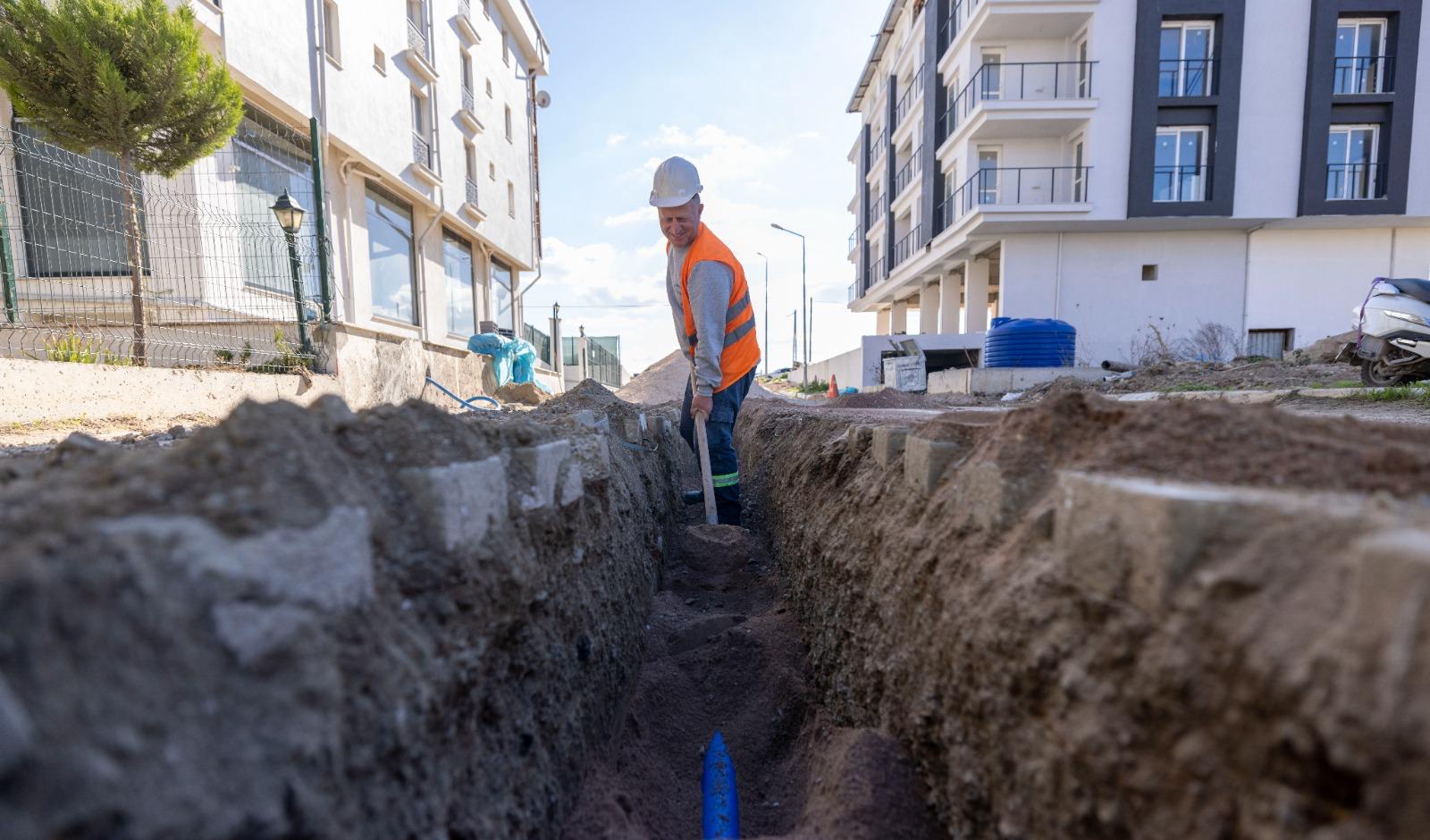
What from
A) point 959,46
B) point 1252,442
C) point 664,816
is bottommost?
point 664,816

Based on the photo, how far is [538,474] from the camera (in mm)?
1795

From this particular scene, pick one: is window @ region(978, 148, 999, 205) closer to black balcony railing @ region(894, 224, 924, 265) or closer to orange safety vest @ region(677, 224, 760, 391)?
black balcony railing @ region(894, 224, 924, 265)

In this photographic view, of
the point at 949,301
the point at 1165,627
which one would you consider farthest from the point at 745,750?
the point at 949,301

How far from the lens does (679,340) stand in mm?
4480

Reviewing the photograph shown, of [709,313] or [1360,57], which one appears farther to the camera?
[1360,57]

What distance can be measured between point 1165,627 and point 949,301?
65.1ft

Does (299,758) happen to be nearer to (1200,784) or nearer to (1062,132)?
(1200,784)

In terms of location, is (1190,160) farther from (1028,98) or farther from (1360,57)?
(1360,57)

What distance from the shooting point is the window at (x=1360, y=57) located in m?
14.9

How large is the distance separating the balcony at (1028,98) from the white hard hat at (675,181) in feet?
42.7

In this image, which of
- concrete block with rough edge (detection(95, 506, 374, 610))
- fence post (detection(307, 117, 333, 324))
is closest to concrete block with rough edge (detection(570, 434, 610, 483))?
concrete block with rough edge (detection(95, 506, 374, 610))

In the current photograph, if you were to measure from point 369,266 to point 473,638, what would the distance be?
11482mm

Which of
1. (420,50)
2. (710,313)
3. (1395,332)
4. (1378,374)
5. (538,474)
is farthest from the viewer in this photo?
(420,50)

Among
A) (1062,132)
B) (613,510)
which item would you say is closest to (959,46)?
(1062,132)
